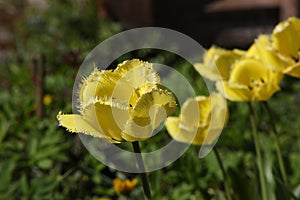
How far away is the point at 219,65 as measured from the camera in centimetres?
161

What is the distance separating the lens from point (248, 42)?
529 centimetres

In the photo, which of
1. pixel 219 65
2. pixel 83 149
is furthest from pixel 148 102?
pixel 83 149

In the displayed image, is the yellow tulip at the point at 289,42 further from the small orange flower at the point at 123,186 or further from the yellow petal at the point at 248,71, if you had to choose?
the small orange flower at the point at 123,186

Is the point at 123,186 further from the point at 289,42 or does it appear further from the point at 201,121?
→ the point at 289,42

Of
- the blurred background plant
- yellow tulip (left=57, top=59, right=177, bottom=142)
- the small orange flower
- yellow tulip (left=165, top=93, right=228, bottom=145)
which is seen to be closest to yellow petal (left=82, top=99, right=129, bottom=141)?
→ yellow tulip (left=57, top=59, right=177, bottom=142)

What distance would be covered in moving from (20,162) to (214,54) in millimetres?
925

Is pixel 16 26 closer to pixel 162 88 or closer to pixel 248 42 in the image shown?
pixel 248 42

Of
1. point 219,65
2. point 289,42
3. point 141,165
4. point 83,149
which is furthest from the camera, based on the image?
point 83,149

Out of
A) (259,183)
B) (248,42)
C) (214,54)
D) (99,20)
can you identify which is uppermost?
(99,20)

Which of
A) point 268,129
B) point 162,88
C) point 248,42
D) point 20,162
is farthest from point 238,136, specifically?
point 248,42

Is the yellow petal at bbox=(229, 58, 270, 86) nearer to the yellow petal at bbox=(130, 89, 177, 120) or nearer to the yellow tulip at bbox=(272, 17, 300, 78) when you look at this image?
the yellow tulip at bbox=(272, 17, 300, 78)

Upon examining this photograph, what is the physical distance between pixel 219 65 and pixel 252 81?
3.8 inches

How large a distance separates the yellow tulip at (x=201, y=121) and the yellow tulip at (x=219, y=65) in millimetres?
56

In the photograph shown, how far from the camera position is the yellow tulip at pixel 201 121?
58.7 inches
